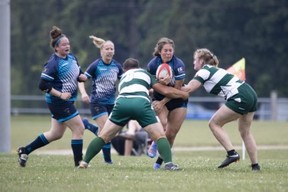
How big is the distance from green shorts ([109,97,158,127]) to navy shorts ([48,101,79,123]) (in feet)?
3.57

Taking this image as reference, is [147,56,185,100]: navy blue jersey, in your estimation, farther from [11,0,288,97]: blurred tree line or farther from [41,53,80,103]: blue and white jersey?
[11,0,288,97]: blurred tree line

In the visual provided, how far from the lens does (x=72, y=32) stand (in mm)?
58469

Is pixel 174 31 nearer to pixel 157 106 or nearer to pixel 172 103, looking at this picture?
pixel 172 103

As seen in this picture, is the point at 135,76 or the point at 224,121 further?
the point at 224,121

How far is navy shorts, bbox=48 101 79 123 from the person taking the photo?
1235cm

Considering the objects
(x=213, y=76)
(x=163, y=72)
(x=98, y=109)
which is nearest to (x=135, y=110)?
(x=163, y=72)

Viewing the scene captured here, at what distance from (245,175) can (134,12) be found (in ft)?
153

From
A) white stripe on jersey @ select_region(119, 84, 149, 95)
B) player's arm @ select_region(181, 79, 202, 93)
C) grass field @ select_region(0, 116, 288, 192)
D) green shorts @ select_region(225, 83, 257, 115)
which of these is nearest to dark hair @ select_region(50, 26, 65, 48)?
white stripe on jersey @ select_region(119, 84, 149, 95)

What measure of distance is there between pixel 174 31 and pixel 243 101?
144ft

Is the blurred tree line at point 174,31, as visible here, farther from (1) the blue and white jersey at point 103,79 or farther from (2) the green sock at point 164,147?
(2) the green sock at point 164,147

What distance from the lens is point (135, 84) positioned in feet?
37.7

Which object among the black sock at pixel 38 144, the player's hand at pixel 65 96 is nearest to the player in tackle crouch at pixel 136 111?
the player's hand at pixel 65 96

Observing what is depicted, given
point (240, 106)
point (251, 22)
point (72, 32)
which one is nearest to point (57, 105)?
point (240, 106)

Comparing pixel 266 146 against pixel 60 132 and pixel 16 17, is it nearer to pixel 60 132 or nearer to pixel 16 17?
pixel 60 132
